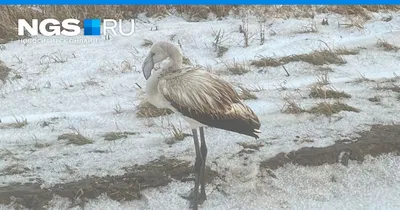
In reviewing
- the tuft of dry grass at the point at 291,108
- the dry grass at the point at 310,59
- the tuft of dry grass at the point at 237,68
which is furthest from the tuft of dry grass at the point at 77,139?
the dry grass at the point at 310,59

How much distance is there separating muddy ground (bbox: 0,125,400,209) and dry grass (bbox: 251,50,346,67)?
1.48m

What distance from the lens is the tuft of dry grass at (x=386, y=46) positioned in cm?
605

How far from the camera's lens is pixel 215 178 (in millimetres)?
3902

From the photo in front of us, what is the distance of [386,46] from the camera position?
608cm

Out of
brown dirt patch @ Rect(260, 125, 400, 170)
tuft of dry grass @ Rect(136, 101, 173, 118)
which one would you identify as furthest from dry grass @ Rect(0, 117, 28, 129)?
brown dirt patch @ Rect(260, 125, 400, 170)

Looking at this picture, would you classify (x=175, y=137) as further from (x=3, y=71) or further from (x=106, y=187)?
(x=3, y=71)

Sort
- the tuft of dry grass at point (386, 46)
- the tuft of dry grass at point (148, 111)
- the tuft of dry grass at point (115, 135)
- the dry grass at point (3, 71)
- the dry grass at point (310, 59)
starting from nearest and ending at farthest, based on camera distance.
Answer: the tuft of dry grass at point (115, 135) → the tuft of dry grass at point (148, 111) → the dry grass at point (3, 71) → the dry grass at point (310, 59) → the tuft of dry grass at point (386, 46)

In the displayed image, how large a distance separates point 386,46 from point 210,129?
236 cm

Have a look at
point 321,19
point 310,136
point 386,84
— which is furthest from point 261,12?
point 310,136

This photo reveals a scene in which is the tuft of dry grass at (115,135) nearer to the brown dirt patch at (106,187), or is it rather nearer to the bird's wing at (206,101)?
the brown dirt patch at (106,187)

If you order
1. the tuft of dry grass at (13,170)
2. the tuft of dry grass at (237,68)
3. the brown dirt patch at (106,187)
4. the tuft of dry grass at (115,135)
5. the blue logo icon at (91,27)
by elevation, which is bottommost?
the tuft of dry grass at (13,170)

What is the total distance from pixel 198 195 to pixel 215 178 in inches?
9.5

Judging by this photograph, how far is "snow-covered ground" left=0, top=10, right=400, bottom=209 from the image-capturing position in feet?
12.6

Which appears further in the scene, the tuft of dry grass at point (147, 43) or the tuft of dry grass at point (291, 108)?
the tuft of dry grass at point (147, 43)
